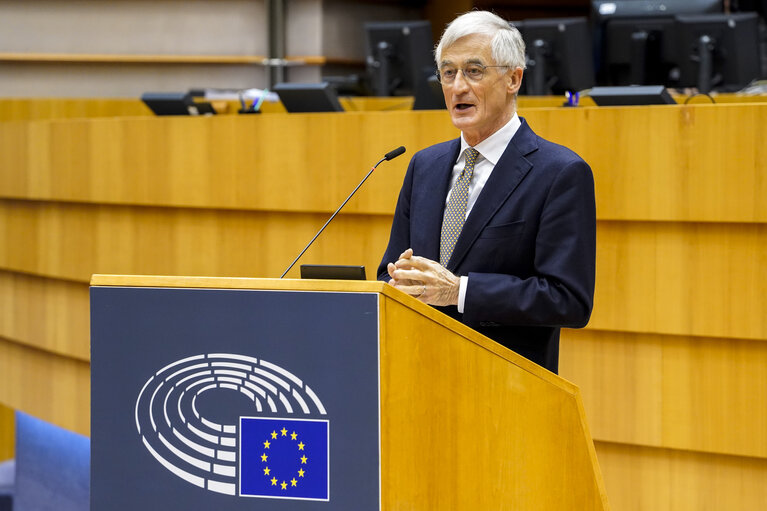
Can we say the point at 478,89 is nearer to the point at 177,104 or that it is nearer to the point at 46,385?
the point at 177,104

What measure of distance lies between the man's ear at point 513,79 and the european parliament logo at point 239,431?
26.7 inches

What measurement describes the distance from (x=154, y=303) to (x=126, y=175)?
2219 millimetres

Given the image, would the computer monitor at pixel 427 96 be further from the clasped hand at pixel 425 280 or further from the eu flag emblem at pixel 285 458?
the eu flag emblem at pixel 285 458

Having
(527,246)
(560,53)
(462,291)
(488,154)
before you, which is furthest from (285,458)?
(560,53)

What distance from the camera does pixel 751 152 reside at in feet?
7.80

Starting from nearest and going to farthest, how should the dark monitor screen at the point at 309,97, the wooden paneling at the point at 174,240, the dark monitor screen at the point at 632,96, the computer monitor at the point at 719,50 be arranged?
the dark monitor screen at the point at 632,96
the wooden paneling at the point at 174,240
the dark monitor screen at the point at 309,97
the computer monitor at the point at 719,50

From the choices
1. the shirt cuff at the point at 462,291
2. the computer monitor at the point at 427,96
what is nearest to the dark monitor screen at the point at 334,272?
the shirt cuff at the point at 462,291

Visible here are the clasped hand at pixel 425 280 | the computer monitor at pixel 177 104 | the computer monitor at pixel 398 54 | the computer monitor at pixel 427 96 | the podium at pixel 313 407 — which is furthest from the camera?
the computer monitor at pixel 398 54

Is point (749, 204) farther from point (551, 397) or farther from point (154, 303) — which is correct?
point (154, 303)

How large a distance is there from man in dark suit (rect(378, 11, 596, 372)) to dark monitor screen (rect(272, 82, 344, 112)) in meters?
1.72

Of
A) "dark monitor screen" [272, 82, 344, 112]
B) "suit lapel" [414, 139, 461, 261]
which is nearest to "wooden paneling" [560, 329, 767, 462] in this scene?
"suit lapel" [414, 139, 461, 261]

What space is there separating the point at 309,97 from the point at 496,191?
1.95m

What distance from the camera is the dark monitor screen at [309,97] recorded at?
3465 millimetres

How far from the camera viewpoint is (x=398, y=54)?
16.8 ft
